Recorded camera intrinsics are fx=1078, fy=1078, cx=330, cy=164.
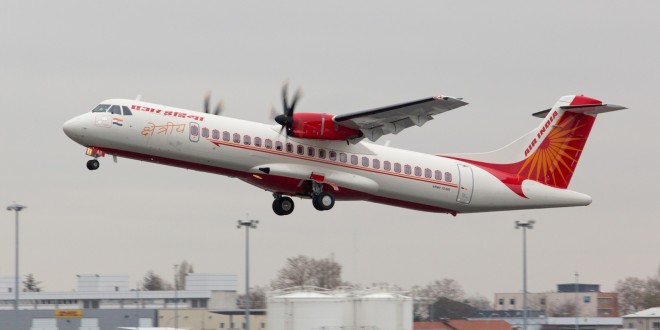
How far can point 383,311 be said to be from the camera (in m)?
A: 36.6

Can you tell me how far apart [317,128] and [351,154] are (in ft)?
5.63

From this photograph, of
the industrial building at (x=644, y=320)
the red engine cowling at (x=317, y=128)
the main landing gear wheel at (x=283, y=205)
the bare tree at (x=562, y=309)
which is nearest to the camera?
the red engine cowling at (x=317, y=128)

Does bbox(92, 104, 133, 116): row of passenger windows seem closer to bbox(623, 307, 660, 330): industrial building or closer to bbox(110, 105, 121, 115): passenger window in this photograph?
bbox(110, 105, 121, 115): passenger window

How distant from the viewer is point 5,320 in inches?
2004

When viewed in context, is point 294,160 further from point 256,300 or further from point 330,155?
point 256,300

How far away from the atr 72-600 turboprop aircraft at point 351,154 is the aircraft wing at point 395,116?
31mm

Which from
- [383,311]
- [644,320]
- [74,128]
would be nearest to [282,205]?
[383,311]

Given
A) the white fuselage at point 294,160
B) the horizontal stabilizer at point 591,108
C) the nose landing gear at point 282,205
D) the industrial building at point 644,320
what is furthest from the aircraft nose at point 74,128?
the industrial building at point 644,320

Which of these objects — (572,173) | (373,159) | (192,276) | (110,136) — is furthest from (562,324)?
(110,136)

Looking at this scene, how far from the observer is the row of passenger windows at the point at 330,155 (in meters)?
32.7

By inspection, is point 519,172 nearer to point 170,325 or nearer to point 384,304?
point 384,304

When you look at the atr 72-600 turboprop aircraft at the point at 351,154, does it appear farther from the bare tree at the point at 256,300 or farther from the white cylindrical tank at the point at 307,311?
the bare tree at the point at 256,300

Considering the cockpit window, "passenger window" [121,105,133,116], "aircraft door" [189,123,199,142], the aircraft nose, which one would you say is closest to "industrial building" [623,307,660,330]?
"aircraft door" [189,123,199,142]

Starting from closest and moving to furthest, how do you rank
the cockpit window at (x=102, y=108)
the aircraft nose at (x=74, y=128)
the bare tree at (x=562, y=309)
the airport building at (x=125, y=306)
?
the aircraft nose at (x=74, y=128)
the cockpit window at (x=102, y=108)
the airport building at (x=125, y=306)
the bare tree at (x=562, y=309)
